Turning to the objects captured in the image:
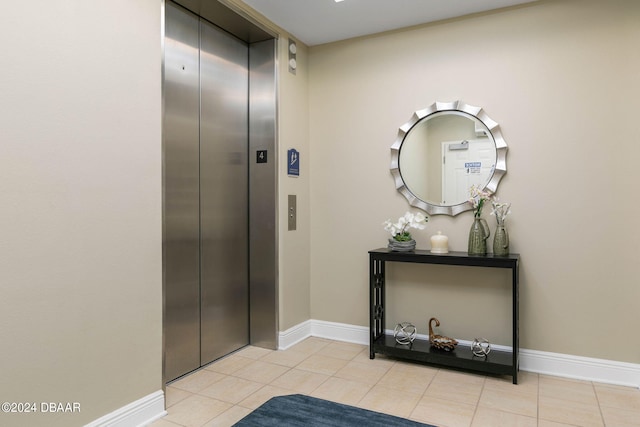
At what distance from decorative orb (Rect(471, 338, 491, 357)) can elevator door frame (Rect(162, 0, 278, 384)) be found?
1.58 metres

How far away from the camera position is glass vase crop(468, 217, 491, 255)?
2.97 metres

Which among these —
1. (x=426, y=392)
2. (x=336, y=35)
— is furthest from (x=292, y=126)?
(x=426, y=392)

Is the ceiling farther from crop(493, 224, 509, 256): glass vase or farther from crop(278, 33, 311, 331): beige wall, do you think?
crop(493, 224, 509, 256): glass vase

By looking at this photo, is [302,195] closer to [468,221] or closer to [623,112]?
[468,221]

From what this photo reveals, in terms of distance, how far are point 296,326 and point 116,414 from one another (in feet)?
5.69

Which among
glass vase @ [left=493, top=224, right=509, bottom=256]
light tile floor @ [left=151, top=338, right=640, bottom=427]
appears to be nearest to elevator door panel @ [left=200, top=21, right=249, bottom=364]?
light tile floor @ [left=151, top=338, right=640, bottom=427]

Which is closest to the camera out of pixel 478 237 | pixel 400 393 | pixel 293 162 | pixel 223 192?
pixel 400 393

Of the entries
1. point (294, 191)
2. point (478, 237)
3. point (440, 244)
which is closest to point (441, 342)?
point (440, 244)

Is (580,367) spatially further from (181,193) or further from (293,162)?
(181,193)

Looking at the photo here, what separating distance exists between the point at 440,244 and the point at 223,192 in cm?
176

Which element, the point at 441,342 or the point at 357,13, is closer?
the point at 441,342

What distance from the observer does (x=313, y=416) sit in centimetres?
229

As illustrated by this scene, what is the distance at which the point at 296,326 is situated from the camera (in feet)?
11.9

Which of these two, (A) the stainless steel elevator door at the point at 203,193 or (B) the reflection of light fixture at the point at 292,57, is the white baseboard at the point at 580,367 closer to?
(A) the stainless steel elevator door at the point at 203,193
